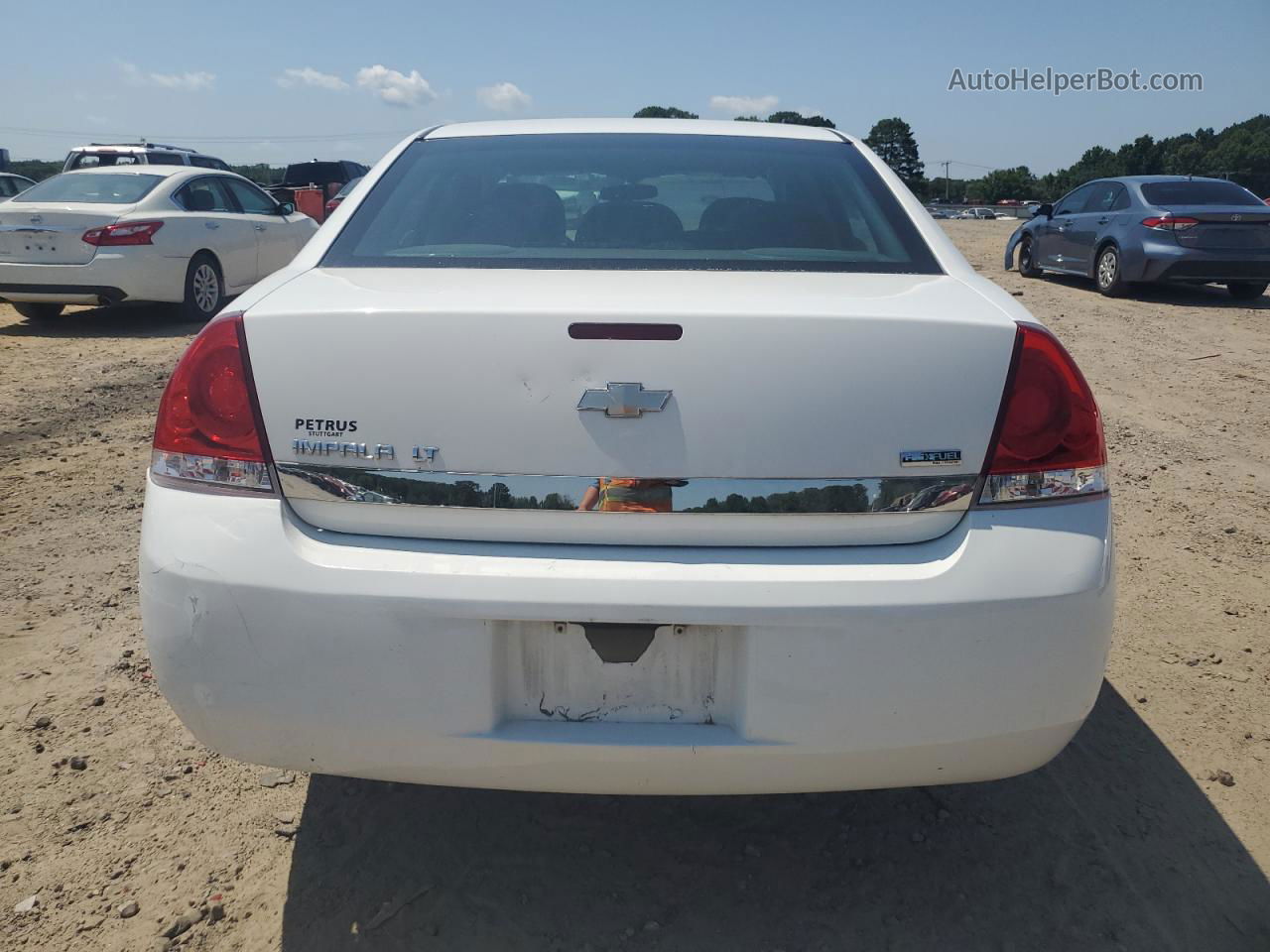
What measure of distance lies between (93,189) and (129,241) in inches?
42.8

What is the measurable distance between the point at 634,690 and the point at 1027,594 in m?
0.71

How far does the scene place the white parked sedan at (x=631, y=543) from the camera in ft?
5.59

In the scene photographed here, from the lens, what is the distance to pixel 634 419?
1.71 metres

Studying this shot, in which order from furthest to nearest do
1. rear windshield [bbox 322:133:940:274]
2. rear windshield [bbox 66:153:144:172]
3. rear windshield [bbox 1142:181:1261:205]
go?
rear windshield [bbox 66:153:144:172], rear windshield [bbox 1142:181:1261:205], rear windshield [bbox 322:133:940:274]

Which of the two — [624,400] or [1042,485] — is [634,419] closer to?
[624,400]

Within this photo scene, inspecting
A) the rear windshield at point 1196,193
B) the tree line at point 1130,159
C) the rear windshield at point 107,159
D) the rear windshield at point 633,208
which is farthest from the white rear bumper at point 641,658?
the tree line at point 1130,159

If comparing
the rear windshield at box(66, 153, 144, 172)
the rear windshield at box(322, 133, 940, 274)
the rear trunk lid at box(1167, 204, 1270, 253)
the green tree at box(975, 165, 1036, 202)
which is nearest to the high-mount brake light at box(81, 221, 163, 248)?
the rear windshield at box(66, 153, 144, 172)

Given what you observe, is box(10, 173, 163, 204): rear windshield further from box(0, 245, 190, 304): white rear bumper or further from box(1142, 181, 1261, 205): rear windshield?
box(1142, 181, 1261, 205): rear windshield

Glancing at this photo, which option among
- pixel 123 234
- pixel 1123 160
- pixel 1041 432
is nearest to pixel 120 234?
pixel 123 234

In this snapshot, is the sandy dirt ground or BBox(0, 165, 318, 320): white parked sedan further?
BBox(0, 165, 318, 320): white parked sedan

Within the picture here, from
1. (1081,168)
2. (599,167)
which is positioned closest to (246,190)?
(599,167)

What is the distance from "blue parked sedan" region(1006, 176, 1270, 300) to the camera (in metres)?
10.6

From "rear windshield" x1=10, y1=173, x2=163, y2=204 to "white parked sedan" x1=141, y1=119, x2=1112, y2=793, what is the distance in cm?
874

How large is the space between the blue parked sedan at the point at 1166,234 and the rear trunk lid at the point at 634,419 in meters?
10.6
